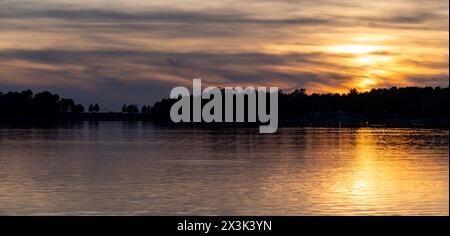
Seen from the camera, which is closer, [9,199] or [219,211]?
[219,211]

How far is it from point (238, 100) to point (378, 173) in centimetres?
15125

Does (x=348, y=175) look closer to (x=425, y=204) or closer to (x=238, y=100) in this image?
(x=425, y=204)

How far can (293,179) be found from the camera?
35.1 m

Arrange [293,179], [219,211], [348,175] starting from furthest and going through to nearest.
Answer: [348,175]
[293,179]
[219,211]

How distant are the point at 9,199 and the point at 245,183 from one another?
985 centimetres

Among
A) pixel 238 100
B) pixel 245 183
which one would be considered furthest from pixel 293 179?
pixel 238 100

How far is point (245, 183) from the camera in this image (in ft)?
108

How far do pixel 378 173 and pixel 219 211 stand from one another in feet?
55.7
